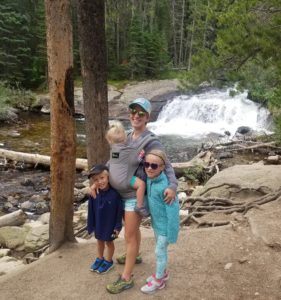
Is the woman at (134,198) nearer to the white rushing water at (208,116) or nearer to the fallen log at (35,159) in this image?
the fallen log at (35,159)

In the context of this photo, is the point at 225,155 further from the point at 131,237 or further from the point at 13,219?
the point at 131,237

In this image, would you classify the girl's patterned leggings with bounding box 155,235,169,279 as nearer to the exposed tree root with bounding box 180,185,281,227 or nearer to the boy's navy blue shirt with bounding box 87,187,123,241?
the boy's navy blue shirt with bounding box 87,187,123,241

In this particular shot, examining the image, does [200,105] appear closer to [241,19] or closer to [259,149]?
[259,149]

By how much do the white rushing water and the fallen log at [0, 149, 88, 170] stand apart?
6836 mm

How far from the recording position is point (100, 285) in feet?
14.1

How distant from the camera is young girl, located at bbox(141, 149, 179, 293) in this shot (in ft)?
12.4

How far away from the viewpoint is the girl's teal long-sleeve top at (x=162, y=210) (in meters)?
3.84

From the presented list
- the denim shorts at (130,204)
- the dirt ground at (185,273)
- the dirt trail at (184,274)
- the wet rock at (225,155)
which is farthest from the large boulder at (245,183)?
the wet rock at (225,155)

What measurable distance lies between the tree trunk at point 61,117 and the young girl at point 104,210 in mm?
913

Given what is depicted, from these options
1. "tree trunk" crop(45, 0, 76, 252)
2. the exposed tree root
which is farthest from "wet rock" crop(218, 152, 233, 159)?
"tree trunk" crop(45, 0, 76, 252)

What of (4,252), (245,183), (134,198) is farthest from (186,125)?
(134,198)

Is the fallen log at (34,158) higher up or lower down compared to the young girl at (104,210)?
lower down

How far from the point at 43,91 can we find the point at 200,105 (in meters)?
12.0

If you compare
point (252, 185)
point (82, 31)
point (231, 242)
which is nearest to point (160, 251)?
point (231, 242)
